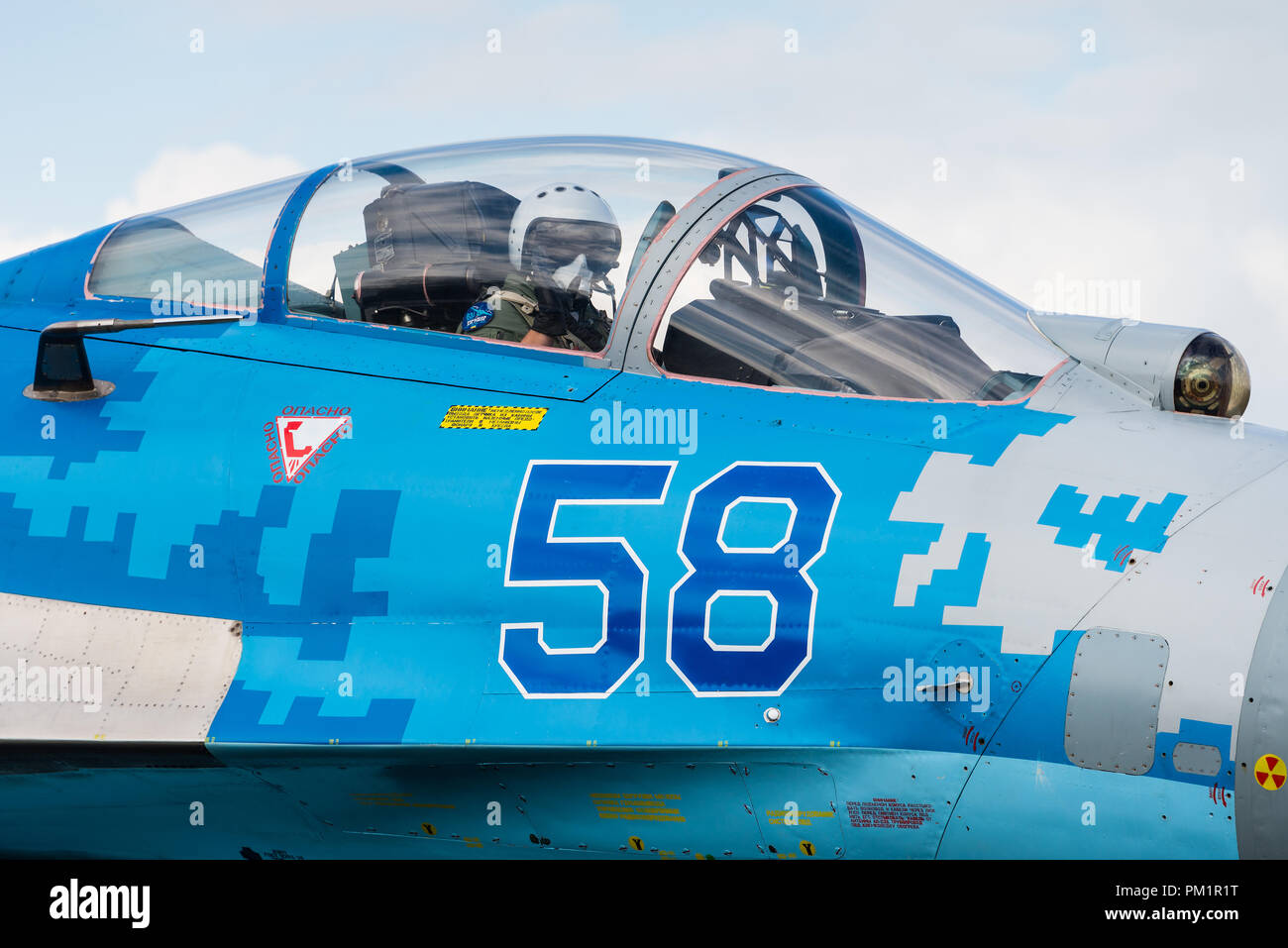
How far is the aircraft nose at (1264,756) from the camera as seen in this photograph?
3.36 metres

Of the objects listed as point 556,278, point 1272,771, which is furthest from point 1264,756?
point 556,278

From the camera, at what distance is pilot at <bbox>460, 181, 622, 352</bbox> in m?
4.70

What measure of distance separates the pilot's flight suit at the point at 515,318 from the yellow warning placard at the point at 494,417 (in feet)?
1.19

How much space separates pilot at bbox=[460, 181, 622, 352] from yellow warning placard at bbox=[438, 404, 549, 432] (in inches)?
14.5

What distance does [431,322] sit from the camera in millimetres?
4836

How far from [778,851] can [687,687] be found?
580 millimetres

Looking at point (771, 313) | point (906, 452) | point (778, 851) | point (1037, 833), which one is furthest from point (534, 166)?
point (1037, 833)

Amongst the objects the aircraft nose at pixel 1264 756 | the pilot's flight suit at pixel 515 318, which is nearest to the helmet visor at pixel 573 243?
the pilot's flight suit at pixel 515 318

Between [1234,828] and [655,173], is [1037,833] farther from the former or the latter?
[655,173]

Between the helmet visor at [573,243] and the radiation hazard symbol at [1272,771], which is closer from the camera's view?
the radiation hazard symbol at [1272,771]

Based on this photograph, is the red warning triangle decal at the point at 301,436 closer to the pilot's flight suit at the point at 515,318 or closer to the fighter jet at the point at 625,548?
the fighter jet at the point at 625,548

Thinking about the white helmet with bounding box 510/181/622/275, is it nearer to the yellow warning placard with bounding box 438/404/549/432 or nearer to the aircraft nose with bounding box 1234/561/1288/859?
the yellow warning placard with bounding box 438/404/549/432

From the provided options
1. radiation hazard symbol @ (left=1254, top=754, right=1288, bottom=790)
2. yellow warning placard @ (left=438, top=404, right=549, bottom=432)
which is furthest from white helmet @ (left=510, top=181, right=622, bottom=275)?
radiation hazard symbol @ (left=1254, top=754, right=1288, bottom=790)

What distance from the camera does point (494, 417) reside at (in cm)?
441
